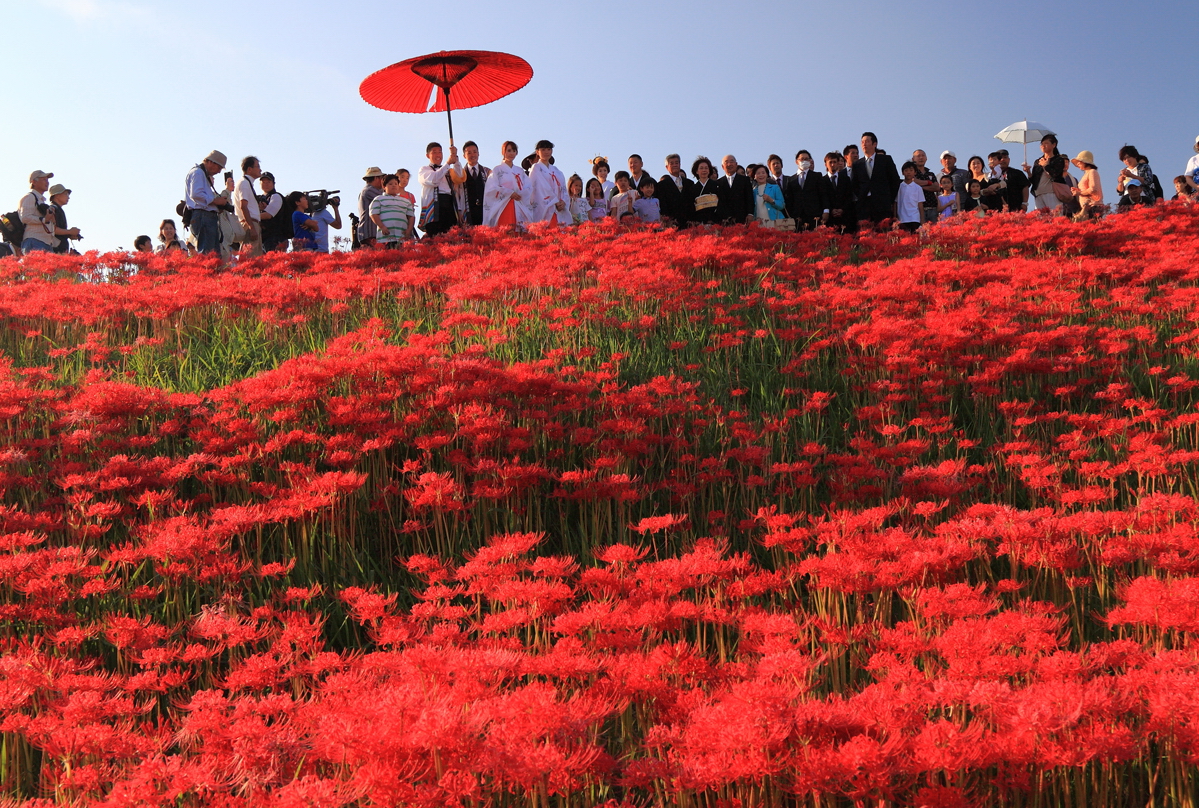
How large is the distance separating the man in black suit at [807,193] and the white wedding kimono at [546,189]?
3.58 metres

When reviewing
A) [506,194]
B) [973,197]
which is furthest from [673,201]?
[973,197]

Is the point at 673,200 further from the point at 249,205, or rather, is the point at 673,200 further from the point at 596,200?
the point at 249,205

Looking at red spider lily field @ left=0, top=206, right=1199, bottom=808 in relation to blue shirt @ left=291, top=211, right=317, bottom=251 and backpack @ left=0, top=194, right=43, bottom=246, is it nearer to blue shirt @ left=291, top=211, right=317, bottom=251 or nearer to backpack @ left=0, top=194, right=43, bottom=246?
blue shirt @ left=291, top=211, right=317, bottom=251

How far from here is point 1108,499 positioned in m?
5.12

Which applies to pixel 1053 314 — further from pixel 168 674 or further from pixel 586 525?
pixel 168 674

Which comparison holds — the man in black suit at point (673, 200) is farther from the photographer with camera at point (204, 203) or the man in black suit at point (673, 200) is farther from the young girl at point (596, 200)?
the photographer with camera at point (204, 203)

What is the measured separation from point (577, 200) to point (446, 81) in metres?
2.66

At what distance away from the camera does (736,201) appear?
45.6 feet

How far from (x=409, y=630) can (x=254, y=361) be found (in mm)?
4926

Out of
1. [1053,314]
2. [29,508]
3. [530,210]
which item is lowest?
[29,508]

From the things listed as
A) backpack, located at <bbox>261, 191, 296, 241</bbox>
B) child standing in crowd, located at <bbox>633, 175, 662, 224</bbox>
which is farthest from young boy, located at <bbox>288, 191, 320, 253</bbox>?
child standing in crowd, located at <bbox>633, 175, 662, 224</bbox>

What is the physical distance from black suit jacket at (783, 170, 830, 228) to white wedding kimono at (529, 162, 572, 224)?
142 inches

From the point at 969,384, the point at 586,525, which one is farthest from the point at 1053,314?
the point at 586,525

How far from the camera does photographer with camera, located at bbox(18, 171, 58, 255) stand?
13141 mm
